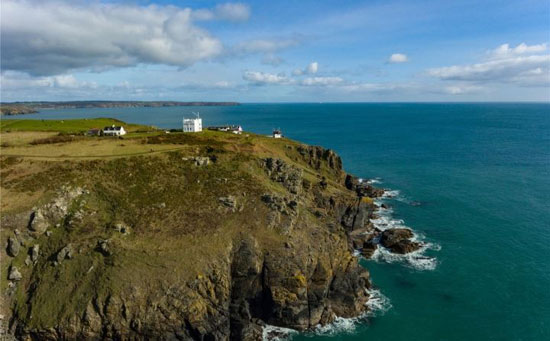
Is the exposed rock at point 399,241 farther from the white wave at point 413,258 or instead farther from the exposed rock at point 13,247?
the exposed rock at point 13,247

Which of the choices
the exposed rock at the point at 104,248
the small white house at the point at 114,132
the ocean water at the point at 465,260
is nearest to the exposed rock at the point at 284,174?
the ocean water at the point at 465,260

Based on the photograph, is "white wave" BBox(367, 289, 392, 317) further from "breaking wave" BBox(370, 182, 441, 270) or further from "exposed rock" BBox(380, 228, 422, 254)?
"exposed rock" BBox(380, 228, 422, 254)

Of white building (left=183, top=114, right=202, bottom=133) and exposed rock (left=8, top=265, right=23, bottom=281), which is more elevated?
white building (left=183, top=114, right=202, bottom=133)

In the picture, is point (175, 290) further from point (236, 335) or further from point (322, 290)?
point (322, 290)

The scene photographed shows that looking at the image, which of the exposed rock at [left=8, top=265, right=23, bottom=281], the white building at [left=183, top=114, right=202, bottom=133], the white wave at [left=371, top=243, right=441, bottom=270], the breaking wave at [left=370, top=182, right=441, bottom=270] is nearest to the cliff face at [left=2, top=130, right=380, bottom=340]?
the exposed rock at [left=8, top=265, right=23, bottom=281]

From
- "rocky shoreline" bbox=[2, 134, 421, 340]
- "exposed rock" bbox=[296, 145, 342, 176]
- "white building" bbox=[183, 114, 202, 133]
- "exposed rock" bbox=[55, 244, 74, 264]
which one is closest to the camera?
"rocky shoreline" bbox=[2, 134, 421, 340]

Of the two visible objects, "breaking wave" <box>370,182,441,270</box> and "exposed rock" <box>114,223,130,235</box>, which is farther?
"breaking wave" <box>370,182,441,270</box>
